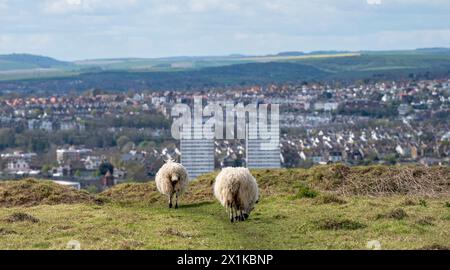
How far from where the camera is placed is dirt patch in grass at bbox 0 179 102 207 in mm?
23922

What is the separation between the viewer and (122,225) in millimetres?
18406

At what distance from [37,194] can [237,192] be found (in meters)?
6.82

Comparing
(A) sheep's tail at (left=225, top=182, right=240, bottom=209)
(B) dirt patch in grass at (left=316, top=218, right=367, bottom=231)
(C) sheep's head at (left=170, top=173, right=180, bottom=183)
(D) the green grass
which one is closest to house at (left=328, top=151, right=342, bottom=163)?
(C) sheep's head at (left=170, top=173, right=180, bottom=183)

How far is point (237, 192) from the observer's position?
65.8 feet

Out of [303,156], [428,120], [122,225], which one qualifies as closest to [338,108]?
[428,120]

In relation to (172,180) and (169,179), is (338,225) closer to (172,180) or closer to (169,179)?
(172,180)

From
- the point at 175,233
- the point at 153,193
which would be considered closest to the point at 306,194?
the point at 153,193

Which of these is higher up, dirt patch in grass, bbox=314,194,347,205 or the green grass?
the green grass

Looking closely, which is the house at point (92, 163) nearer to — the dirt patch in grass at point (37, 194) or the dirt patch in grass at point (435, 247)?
the dirt patch in grass at point (37, 194)

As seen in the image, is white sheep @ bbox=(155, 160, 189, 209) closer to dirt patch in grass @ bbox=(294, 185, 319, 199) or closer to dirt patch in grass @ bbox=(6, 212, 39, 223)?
dirt patch in grass @ bbox=(294, 185, 319, 199)

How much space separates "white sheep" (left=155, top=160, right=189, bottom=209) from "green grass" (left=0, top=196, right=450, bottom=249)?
748 millimetres

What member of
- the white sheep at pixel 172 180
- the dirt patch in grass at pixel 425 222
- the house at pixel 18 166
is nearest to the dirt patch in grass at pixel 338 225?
the dirt patch in grass at pixel 425 222

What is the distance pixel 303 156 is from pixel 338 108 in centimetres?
5629
